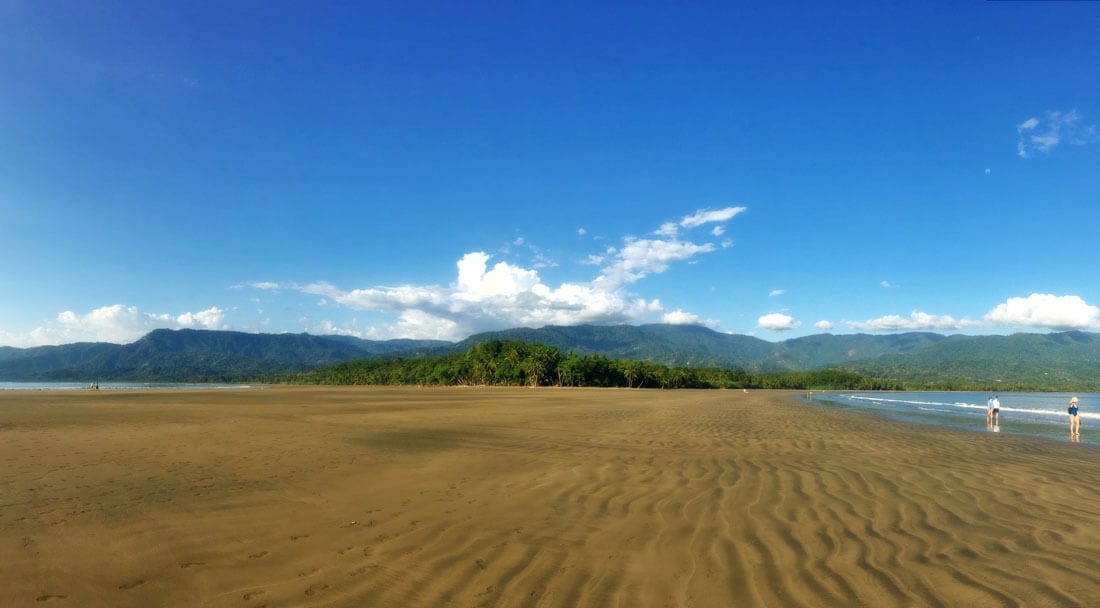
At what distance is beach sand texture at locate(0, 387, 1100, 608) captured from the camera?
5.02 metres

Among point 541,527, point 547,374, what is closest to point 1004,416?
point 541,527

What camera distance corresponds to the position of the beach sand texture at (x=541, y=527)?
502cm

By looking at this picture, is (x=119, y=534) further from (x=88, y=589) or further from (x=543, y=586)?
(x=543, y=586)

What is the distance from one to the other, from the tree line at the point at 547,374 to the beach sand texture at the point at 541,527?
374 feet

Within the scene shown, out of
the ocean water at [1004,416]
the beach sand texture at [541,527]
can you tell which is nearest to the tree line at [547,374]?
the ocean water at [1004,416]

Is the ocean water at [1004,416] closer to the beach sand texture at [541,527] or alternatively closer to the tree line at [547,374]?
the beach sand texture at [541,527]

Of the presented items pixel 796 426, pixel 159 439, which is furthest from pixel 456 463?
pixel 796 426

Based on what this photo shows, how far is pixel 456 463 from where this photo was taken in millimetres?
12492

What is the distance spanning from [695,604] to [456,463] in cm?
869

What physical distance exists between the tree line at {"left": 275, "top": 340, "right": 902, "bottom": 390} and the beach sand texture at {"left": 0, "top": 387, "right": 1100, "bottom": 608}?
11393 cm

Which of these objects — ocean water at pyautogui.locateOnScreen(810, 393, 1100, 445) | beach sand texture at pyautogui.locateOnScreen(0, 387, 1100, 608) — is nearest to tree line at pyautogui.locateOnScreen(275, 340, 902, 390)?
ocean water at pyautogui.locateOnScreen(810, 393, 1100, 445)

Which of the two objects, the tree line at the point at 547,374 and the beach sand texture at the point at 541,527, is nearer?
the beach sand texture at the point at 541,527

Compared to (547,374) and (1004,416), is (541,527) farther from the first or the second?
(547,374)

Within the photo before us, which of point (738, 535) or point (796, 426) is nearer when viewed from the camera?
point (738, 535)
